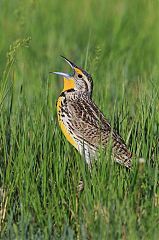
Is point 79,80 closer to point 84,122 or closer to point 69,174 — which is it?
point 84,122

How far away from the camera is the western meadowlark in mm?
5051

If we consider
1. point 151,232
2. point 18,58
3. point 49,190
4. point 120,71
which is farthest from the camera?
point 18,58

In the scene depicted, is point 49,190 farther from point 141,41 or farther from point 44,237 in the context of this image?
point 141,41

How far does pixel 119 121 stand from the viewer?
561 cm

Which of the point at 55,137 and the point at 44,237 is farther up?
the point at 55,137

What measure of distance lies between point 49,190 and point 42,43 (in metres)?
3.94

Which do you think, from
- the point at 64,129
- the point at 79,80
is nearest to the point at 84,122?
the point at 64,129

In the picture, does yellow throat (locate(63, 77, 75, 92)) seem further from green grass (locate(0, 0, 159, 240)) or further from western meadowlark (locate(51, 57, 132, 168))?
green grass (locate(0, 0, 159, 240))

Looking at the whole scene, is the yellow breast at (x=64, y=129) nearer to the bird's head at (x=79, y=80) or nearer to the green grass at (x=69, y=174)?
the green grass at (x=69, y=174)

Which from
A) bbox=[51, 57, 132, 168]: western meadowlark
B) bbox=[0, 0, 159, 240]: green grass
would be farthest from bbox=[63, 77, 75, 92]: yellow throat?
bbox=[0, 0, 159, 240]: green grass

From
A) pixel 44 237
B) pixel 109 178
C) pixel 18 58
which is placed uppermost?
pixel 18 58

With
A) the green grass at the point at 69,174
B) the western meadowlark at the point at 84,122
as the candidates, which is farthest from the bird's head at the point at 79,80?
the green grass at the point at 69,174

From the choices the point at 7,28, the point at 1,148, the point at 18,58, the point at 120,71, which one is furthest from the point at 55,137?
the point at 7,28

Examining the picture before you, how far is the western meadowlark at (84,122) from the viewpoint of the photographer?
505 cm
